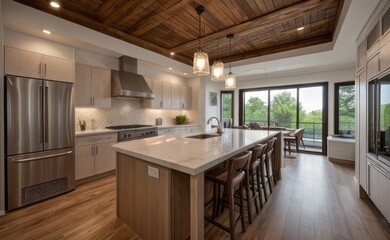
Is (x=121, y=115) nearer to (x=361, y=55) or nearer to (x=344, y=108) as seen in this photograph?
(x=361, y=55)

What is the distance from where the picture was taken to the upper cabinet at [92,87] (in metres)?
3.30

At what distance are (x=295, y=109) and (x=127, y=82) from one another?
5526 mm

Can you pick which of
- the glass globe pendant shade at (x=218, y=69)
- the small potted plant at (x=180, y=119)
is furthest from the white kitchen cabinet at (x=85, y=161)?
the small potted plant at (x=180, y=119)

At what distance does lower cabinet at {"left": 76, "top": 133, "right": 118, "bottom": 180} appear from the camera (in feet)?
9.96

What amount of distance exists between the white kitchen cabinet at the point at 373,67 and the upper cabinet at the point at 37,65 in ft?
14.6

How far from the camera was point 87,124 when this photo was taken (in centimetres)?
366

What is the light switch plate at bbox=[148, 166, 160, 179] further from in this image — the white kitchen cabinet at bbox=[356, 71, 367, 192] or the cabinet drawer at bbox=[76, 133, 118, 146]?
the white kitchen cabinet at bbox=[356, 71, 367, 192]

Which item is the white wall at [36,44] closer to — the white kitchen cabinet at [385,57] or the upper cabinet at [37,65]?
the upper cabinet at [37,65]

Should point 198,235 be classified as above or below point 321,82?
below

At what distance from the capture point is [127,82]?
3840mm

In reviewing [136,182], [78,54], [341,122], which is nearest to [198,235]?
[136,182]

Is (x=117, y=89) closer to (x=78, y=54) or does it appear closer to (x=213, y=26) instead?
(x=78, y=54)

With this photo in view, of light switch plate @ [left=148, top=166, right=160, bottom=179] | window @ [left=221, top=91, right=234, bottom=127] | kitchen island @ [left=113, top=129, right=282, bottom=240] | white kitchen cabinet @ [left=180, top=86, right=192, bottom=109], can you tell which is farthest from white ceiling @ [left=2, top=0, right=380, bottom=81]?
light switch plate @ [left=148, top=166, right=160, bottom=179]

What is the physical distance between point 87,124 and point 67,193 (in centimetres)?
142
